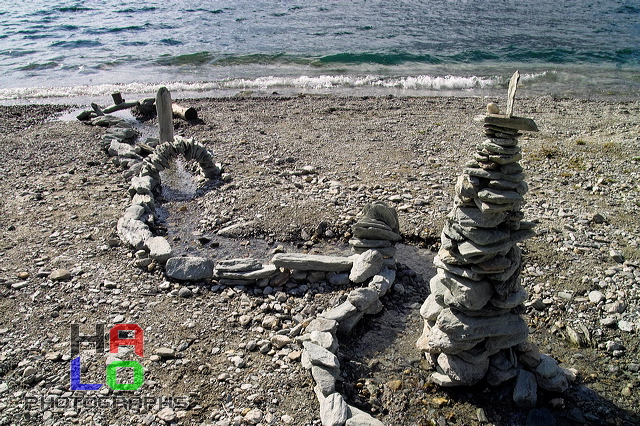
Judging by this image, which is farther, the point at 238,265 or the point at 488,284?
the point at 238,265

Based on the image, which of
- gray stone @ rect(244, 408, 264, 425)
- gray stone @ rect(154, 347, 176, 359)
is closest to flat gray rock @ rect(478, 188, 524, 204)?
gray stone @ rect(244, 408, 264, 425)

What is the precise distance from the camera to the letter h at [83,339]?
645 centimetres

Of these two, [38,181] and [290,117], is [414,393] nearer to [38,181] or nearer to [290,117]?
[38,181]

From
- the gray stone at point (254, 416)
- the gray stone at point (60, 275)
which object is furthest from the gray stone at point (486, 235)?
the gray stone at point (60, 275)

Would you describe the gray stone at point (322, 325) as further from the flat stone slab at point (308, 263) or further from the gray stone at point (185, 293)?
the gray stone at point (185, 293)

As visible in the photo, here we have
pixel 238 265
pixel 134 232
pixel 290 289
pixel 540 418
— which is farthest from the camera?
pixel 134 232

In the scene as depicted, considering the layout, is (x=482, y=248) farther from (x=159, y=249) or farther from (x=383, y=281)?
(x=159, y=249)

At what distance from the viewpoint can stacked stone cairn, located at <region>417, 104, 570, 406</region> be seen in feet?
16.9

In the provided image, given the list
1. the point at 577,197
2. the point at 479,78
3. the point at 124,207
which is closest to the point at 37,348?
the point at 124,207

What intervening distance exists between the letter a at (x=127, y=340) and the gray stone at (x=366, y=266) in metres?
3.24

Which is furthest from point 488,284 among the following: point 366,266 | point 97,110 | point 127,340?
point 97,110

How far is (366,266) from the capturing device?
25.1 feet

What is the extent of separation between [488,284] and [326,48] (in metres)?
25.0

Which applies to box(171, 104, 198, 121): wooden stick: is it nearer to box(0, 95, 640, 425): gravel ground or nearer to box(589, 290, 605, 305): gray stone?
box(0, 95, 640, 425): gravel ground
